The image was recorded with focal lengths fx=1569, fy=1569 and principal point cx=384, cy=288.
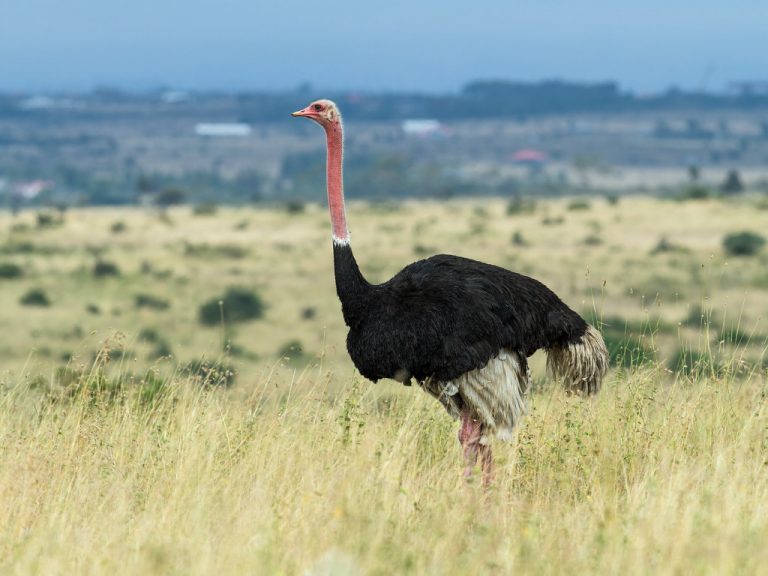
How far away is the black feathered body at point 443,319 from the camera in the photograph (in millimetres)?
6387

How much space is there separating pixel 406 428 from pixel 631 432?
0.93 m

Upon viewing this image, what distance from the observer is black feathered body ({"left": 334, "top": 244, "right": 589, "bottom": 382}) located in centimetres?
639

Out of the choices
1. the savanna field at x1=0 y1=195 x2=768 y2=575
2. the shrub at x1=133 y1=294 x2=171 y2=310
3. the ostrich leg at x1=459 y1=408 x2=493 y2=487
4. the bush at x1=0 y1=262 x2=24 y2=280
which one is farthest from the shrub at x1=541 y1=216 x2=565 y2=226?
the ostrich leg at x1=459 y1=408 x2=493 y2=487

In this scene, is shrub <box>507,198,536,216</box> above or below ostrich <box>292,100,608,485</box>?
below

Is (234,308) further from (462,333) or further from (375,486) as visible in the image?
(375,486)

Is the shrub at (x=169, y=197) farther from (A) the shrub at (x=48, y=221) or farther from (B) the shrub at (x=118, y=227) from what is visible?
(B) the shrub at (x=118, y=227)

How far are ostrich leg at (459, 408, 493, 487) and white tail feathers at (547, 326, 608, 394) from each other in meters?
0.60

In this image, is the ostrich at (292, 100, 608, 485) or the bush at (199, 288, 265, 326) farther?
the bush at (199, 288, 265, 326)

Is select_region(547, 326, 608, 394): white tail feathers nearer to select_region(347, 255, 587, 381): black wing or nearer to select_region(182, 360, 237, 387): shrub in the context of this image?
select_region(347, 255, 587, 381): black wing

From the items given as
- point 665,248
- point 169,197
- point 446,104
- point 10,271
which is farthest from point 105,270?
point 446,104

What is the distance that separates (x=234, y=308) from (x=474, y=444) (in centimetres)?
2135

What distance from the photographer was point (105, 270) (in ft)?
113

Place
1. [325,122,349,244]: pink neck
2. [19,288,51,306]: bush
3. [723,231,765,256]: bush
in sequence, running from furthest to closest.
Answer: [723,231,765,256]: bush < [19,288,51,306]: bush < [325,122,349,244]: pink neck

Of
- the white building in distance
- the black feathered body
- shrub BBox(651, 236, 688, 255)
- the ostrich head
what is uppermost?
the ostrich head
